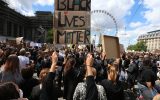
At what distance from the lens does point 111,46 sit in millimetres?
11938

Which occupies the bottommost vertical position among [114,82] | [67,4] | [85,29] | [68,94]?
[68,94]

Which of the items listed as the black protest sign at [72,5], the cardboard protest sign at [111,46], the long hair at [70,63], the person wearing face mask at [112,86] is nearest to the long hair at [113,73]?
the person wearing face mask at [112,86]

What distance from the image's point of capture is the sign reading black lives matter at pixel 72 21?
11.9 m

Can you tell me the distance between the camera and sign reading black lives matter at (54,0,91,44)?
1190 centimetres

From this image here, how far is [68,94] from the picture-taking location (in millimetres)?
10109

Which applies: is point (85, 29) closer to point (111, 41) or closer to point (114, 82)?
point (111, 41)

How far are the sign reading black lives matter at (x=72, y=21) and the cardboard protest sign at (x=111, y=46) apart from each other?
79cm

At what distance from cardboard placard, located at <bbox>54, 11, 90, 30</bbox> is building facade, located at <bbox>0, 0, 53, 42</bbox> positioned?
40.6 meters

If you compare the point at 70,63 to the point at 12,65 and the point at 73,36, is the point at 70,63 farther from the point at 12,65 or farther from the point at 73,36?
the point at 12,65

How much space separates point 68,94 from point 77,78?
0.46m

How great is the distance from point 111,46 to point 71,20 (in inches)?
55.0

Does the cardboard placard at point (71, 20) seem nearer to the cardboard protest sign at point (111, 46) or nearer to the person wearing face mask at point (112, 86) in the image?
the cardboard protest sign at point (111, 46)

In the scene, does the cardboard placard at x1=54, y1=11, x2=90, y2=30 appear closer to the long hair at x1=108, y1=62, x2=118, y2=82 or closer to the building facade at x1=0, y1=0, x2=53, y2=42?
the long hair at x1=108, y1=62, x2=118, y2=82

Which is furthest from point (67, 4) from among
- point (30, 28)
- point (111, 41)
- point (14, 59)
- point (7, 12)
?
point (30, 28)
